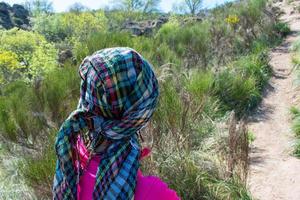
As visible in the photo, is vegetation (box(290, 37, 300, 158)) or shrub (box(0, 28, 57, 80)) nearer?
vegetation (box(290, 37, 300, 158))

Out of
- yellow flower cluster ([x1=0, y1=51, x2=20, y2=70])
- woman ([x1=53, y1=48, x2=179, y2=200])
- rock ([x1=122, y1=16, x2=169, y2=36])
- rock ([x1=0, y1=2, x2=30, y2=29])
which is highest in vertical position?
woman ([x1=53, y1=48, x2=179, y2=200])

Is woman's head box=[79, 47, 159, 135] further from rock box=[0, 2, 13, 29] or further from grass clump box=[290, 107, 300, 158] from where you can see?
rock box=[0, 2, 13, 29]

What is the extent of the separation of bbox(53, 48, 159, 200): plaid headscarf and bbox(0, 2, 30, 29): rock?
45.7m

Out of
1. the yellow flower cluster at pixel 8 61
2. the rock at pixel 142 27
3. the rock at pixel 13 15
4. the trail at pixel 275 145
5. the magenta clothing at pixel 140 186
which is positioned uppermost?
the magenta clothing at pixel 140 186

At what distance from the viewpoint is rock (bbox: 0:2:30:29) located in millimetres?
47375

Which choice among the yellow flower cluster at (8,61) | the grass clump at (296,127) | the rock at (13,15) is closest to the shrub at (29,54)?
the yellow flower cluster at (8,61)

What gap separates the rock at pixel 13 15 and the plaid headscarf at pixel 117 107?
1798 inches

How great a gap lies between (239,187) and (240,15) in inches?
367

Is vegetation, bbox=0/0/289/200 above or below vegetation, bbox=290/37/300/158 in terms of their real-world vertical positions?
above

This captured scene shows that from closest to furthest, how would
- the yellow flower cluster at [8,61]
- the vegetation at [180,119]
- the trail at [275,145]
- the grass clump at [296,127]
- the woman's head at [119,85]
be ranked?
the woman's head at [119,85] < the vegetation at [180,119] < the trail at [275,145] < the grass clump at [296,127] < the yellow flower cluster at [8,61]

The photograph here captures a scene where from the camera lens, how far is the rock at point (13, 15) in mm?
47375

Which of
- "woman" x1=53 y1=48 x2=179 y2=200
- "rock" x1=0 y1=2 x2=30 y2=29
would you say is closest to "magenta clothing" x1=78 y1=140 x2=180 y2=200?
"woman" x1=53 y1=48 x2=179 y2=200

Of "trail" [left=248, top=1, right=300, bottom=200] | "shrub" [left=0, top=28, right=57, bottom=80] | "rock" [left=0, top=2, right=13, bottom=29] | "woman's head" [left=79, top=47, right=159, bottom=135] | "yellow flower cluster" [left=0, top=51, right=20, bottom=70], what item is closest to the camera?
"woman's head" [left=79, top=47, right=159, bottom=135]

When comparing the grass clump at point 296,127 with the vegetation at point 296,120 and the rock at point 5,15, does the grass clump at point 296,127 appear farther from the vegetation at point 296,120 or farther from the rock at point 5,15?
the rock at point 5,15
